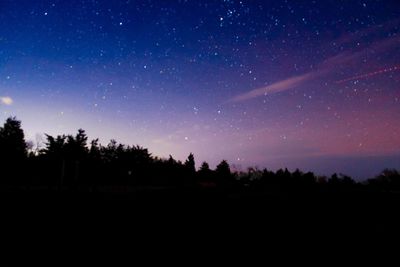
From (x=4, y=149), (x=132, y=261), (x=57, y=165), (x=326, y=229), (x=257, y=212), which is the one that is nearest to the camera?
(x=132, y=261)

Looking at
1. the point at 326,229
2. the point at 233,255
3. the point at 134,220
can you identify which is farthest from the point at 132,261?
the point at 326,229

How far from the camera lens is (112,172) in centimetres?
3378

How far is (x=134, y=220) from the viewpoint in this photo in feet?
32.7

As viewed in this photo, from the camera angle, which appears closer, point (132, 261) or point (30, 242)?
point (132, 261)

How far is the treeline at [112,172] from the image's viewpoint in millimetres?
24672

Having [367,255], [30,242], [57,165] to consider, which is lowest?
[367,255]

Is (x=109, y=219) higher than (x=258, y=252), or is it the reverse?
(x=109, y=219)

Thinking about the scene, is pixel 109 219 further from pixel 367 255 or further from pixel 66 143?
pixel 66 143

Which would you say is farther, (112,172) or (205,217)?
(112,172)

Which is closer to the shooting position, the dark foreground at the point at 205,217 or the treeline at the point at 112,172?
the dark foreground at the point at 205,217

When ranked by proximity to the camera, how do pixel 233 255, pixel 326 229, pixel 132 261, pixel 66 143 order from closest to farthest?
pixel 132 261
pixel 233 255
pixel 326 229
pixel 66 143

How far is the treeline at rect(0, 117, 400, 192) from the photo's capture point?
24.7 meters

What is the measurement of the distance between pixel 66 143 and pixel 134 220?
1962 inches

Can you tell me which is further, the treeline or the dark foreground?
the treeline
